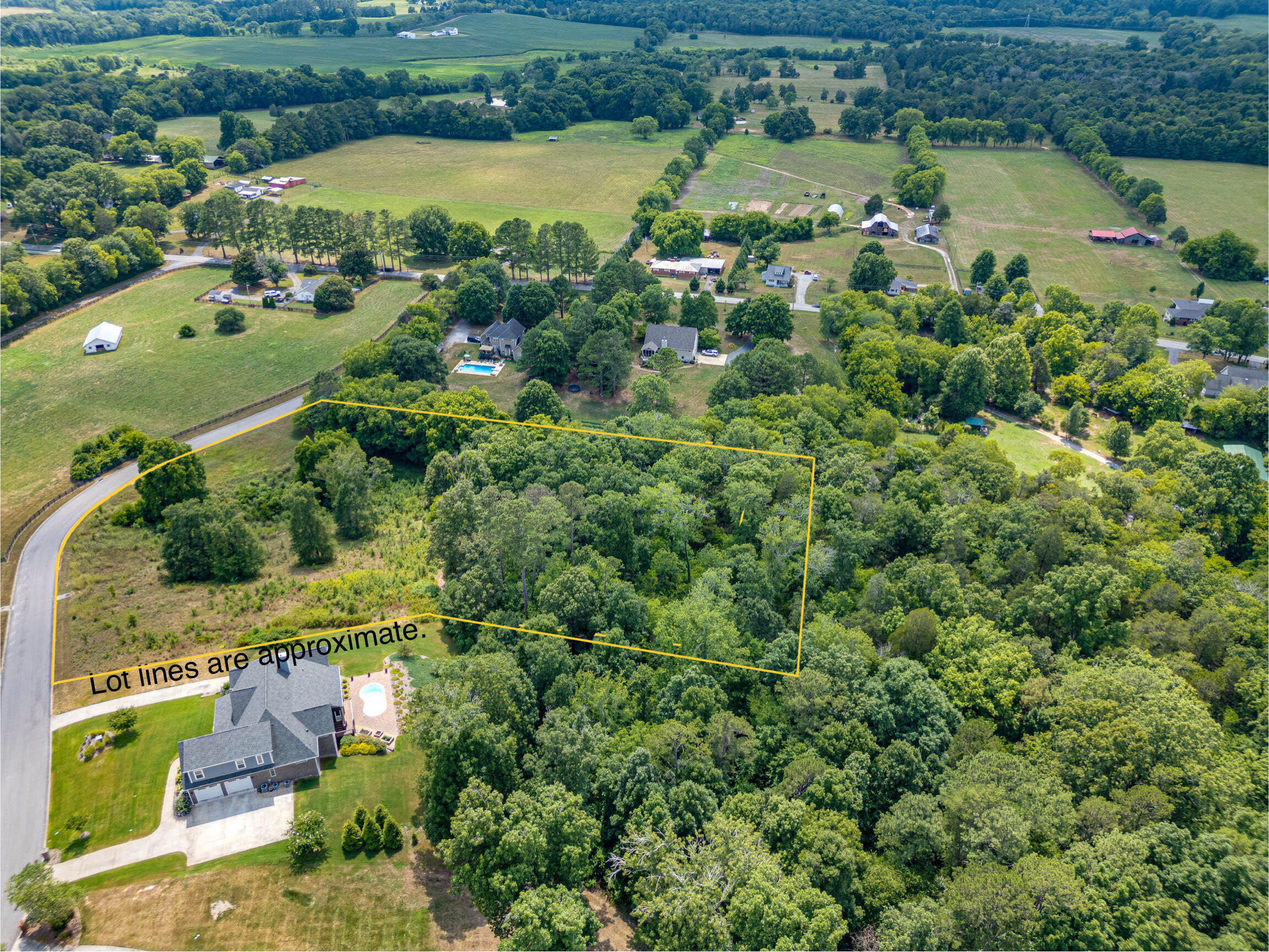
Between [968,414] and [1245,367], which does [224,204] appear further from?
[1245,367]

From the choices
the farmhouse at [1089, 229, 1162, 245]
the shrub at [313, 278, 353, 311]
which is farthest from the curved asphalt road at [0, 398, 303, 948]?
the farmhouse at [1089, 229, 1162, 245]

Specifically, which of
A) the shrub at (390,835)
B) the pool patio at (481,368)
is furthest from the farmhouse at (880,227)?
the shrub at (390,835)

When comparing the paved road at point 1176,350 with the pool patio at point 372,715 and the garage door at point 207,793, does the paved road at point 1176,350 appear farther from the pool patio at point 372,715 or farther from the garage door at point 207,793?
the garage door at point 207,793

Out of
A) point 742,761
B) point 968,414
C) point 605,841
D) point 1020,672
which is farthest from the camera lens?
point 968,414

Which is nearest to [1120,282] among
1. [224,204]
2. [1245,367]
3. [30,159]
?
[1245,367]

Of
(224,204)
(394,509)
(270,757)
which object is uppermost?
(224,204)
